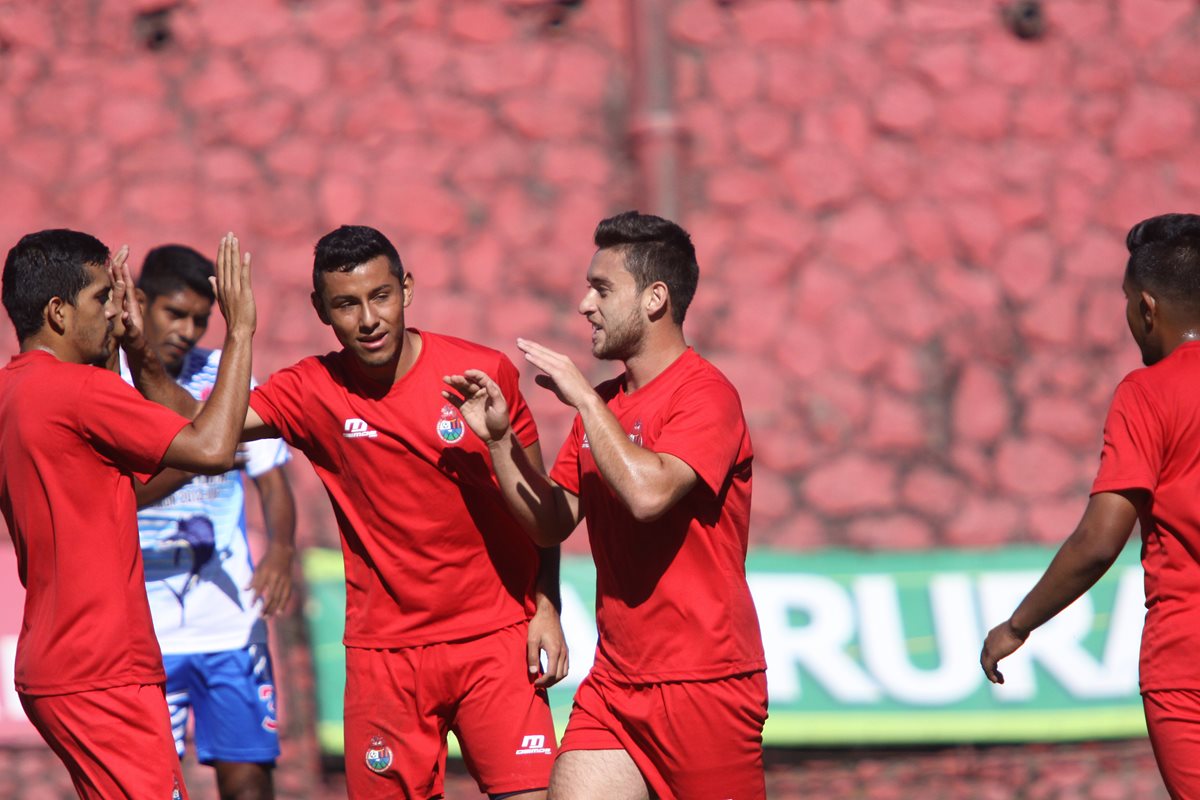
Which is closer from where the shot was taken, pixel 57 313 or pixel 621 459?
pixel 621 459

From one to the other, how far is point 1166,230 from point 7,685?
4851 millimetres

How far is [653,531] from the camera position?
13.2 feet

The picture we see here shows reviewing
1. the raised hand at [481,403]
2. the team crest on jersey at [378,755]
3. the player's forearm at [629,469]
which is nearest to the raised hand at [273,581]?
the team crest on jersey at [378,755]

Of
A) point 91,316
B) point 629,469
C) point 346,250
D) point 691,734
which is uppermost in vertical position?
point 346,250

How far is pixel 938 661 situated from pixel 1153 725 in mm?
2913

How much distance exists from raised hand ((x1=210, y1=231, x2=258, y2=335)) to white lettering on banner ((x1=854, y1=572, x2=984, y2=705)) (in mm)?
3445

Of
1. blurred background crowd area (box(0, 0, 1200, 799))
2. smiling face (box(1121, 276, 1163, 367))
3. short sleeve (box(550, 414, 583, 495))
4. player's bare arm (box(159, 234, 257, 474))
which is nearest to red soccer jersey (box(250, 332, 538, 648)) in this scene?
short sleeve (box(550, 414, 583, 495))

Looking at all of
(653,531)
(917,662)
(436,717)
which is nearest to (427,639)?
(436,717)

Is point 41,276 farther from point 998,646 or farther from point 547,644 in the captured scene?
point 998,646

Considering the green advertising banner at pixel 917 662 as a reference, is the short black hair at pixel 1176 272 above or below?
above

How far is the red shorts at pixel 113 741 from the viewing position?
3795 mm

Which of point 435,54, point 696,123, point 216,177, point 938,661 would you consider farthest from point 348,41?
point 938,661

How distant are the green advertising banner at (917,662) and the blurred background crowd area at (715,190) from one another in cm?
39

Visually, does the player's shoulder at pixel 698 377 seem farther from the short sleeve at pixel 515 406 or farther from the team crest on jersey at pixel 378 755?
the team crest on jersey at pixel 378 755
